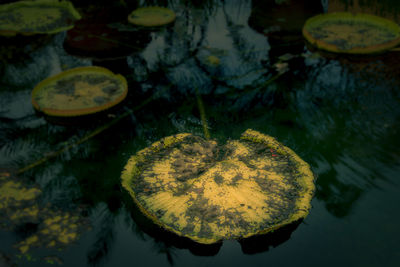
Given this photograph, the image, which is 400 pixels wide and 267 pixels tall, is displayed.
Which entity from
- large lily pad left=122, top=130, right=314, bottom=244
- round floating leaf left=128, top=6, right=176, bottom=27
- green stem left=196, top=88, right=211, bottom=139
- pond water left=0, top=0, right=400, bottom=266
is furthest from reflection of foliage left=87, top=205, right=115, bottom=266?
round floating leaf left=128, top=6, right=176, bottom=27

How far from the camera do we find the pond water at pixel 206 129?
4.26ft

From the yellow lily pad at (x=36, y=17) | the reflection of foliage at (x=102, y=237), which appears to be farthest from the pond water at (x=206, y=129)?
the yellow lily pad at (x=36, y=17)

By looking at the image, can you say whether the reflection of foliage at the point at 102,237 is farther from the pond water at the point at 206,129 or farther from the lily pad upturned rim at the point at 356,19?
the lily pad upturned rim at the point at 356,19

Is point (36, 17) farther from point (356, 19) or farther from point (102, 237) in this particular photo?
point (356, 19)

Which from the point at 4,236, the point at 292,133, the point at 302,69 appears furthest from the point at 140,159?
the point at 302,69

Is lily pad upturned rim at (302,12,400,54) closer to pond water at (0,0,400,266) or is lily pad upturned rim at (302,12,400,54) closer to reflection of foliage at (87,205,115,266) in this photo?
pond water at (0,0,400,266)

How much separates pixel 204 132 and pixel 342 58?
1300 millimetres

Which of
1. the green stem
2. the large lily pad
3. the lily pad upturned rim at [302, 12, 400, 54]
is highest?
the lily pad upturned rim at [302, 12, 400, 54]

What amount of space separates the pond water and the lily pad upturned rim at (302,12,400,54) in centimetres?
6

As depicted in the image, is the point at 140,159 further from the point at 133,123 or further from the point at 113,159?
the point at 133,123

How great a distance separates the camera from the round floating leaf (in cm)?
309

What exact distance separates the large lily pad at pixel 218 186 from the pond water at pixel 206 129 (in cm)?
→ 7

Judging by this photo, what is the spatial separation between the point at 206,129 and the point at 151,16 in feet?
5.76

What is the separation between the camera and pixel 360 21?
9.17ft
